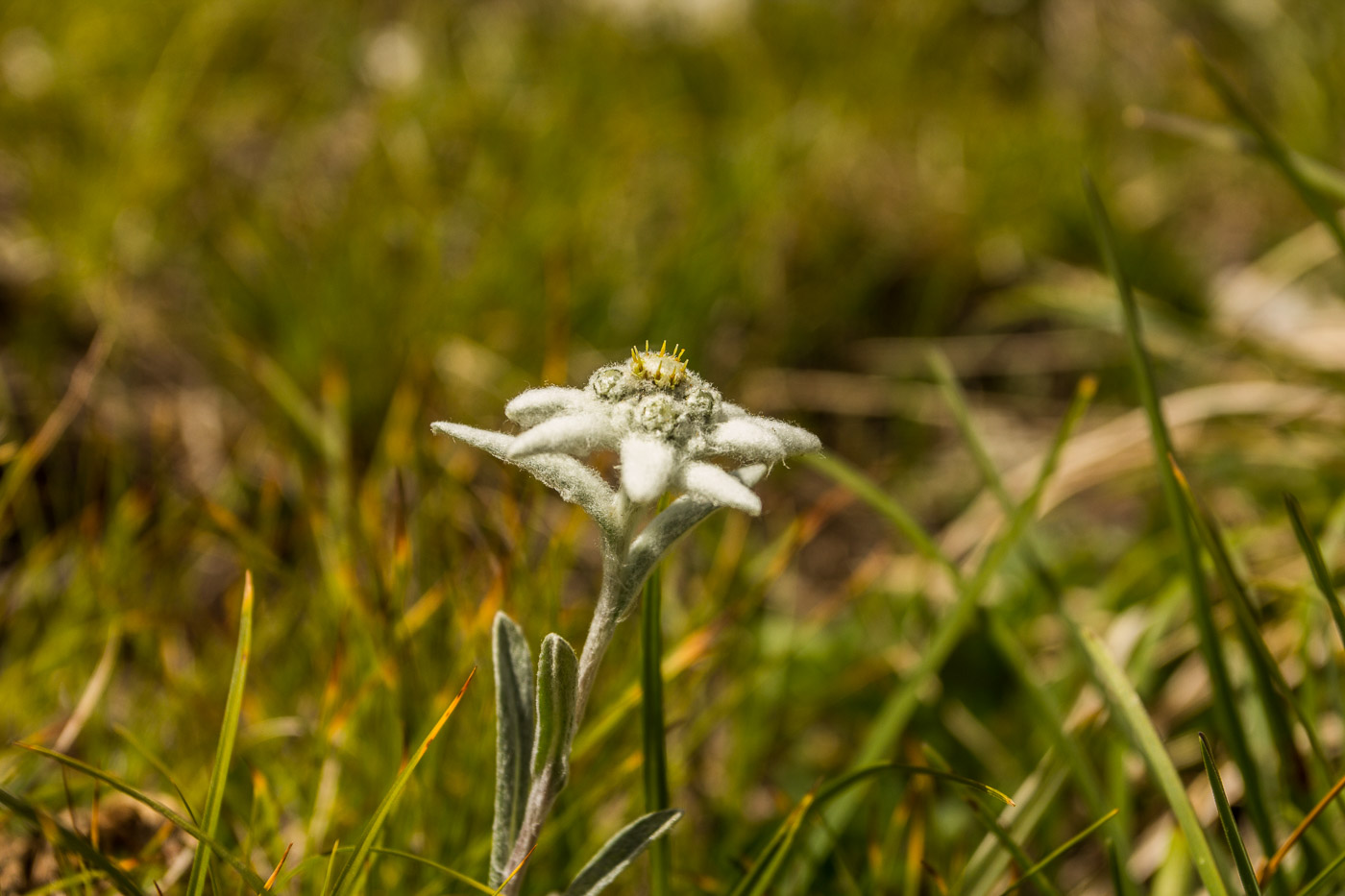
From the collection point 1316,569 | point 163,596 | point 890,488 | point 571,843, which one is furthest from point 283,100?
point 1316,569

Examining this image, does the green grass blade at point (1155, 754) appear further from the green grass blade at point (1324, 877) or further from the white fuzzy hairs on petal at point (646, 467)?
the white fuzzy hairs on petal at point (646, 467)

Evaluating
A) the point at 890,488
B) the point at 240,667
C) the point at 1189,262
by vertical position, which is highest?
the point at 1189,262

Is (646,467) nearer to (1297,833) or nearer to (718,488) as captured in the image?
(718,488)

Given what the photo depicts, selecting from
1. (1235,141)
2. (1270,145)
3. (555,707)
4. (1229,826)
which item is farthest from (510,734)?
(1235,141)

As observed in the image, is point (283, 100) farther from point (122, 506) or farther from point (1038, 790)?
point (1038, 790)

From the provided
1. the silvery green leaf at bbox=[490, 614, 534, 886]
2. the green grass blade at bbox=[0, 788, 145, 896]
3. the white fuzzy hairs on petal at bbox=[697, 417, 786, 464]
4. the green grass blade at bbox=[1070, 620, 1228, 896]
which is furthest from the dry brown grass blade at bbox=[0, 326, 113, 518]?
the green grass blade at bbox=[1070, 620, 1228, 896]

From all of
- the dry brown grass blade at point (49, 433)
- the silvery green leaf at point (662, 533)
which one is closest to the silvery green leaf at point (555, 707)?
the silvery green leaf at point (662, 533)

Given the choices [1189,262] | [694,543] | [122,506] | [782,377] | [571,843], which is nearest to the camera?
[571,843]
